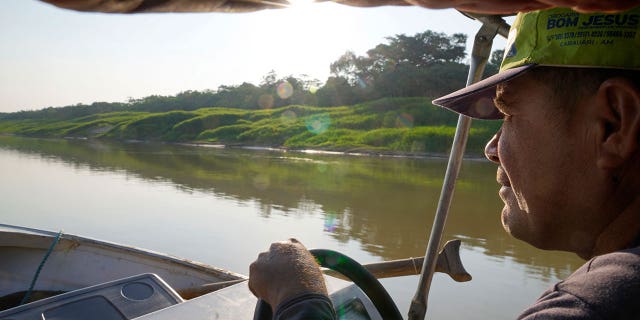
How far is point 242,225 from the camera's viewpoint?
26.5ft

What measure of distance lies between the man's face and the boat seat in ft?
5.34

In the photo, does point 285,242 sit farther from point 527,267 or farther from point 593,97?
point 527,267

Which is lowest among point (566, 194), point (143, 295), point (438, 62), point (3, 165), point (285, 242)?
point (3, 165)

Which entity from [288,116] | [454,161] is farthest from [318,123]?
[454,161]

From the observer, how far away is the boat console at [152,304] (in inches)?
67.4

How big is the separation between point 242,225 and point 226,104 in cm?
4927

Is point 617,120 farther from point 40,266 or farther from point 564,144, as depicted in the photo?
point 40,266

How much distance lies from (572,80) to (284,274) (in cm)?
73

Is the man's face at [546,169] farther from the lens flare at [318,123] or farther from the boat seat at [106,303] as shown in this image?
the lens flare at [318,123]

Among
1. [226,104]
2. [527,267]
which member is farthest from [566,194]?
[226,104]

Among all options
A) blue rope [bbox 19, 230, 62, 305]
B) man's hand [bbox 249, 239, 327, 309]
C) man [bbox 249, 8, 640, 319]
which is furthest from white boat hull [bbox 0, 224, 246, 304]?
man [bbox 249, 8, 640, 319]

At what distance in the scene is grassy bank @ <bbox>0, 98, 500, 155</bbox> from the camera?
1045 inches

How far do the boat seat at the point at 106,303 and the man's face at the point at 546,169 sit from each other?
5.34 feet

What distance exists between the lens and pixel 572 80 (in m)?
1.03
